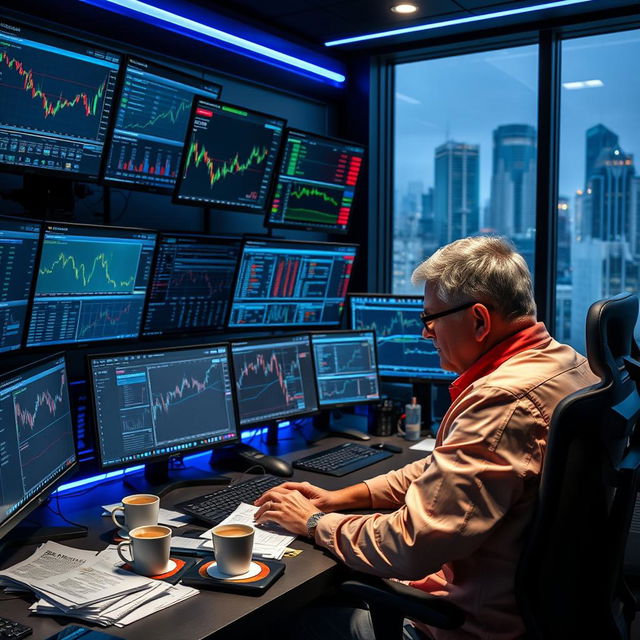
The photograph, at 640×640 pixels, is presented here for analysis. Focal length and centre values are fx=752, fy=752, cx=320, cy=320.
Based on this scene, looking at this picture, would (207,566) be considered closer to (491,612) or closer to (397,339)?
(491,612)

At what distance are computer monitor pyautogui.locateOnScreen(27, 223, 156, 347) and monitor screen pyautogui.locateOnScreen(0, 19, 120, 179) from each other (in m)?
0.21

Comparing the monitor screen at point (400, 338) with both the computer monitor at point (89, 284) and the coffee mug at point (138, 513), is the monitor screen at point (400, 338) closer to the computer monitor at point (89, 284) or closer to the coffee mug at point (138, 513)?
the computer monitor at point (89, 284)

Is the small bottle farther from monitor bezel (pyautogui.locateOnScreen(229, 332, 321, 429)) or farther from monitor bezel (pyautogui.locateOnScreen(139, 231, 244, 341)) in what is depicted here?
monitor bezel (pyautogui.locateOnScreen(139, 231, 244, 341))

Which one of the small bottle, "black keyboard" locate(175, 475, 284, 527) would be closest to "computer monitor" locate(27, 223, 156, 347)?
"black keyboard" locate(175, 475, 284, 527)

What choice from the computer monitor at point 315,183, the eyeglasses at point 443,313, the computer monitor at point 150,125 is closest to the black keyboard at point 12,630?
the eyeglasses at point 443,313

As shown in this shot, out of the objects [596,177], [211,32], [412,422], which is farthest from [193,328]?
[596,177]

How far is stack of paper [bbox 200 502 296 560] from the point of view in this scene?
180cm

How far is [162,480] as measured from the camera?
238cm

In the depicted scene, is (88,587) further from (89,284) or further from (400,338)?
(400,338)

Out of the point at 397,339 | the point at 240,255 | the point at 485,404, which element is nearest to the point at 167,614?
the point at 485,404

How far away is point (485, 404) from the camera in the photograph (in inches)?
61.3

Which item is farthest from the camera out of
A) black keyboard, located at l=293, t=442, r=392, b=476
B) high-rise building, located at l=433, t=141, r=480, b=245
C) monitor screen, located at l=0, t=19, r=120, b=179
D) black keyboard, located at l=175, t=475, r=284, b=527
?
high-rise building, located at l=433, t=141, r=480, b=245

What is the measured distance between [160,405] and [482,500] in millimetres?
1179

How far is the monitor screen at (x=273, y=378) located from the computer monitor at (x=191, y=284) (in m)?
0.29
